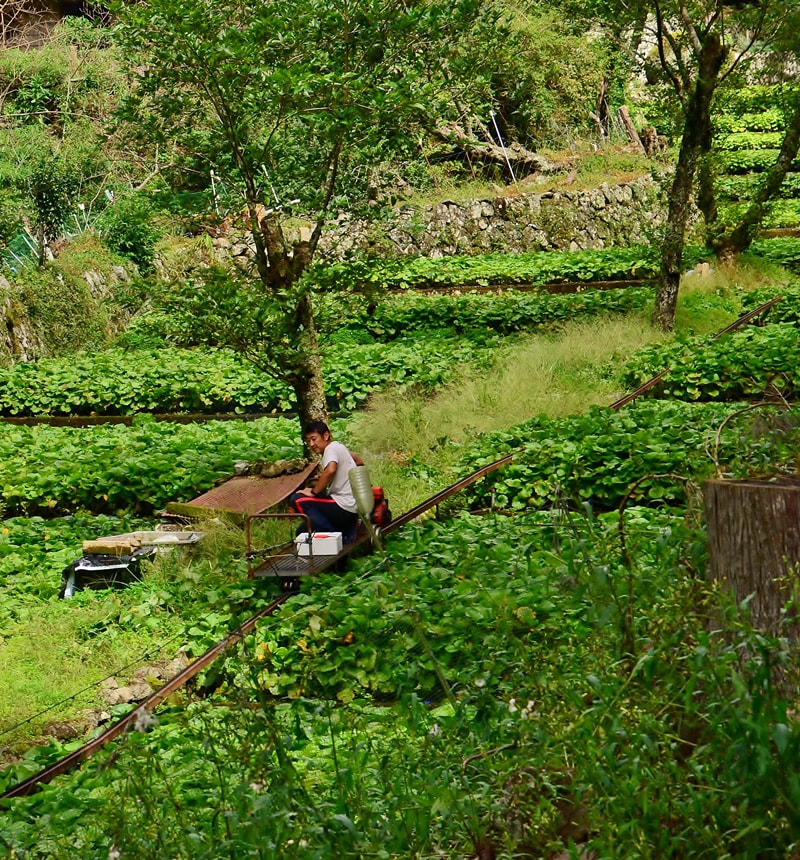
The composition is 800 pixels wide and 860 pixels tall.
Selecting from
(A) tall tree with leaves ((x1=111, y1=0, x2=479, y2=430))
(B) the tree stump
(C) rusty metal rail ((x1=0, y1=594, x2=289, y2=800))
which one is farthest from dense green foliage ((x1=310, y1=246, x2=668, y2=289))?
(B) the tree stump

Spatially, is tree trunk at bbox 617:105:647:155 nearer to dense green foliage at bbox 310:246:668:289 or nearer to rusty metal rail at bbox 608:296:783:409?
dense green foliage at bbox 310:246:668:289

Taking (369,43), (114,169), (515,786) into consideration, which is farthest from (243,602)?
(114,169)

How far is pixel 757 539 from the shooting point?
12.5 ft

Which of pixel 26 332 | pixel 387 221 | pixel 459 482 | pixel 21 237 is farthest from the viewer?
pixel 21 237

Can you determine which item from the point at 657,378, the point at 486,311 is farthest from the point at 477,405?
the point at 486,311

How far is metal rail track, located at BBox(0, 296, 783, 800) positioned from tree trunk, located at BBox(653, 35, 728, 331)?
8062 mm

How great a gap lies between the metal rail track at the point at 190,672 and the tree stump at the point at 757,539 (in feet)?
5.48

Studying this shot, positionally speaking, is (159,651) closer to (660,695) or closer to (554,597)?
(554,597)

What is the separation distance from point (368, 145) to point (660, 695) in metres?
8.55

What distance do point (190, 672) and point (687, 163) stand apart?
12820 mm

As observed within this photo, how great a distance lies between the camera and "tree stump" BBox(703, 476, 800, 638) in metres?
3.73

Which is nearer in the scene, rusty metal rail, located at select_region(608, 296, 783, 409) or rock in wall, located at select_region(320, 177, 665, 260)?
rusty metal rail, located at select_region(608, 296, 783, 409)

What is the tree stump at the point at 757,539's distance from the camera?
3.73m

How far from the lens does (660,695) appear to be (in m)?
3.70
